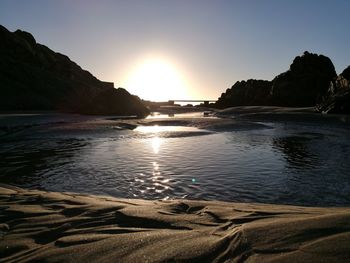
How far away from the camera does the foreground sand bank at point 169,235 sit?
283cm

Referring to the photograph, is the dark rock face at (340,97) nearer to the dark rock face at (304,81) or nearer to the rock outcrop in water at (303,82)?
the rock outcrop in water at (303,82)

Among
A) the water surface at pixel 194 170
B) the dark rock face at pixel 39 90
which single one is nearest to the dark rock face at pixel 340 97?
the water surface at pixel 194 170

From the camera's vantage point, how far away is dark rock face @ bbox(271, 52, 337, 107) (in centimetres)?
5028

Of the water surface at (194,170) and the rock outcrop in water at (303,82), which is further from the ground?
the rock outcrop in water at (303,82)

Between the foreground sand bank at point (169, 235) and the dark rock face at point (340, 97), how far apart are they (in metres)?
27.3

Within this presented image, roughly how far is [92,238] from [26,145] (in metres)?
12.6

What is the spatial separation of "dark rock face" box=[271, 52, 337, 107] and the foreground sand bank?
48516 mm

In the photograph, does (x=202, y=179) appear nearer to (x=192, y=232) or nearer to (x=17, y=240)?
(x=192, y=232)

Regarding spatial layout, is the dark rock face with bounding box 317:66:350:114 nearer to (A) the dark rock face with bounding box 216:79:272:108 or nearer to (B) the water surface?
(B) the water surface

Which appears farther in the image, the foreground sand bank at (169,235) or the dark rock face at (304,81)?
the dark rock face at (304,81)

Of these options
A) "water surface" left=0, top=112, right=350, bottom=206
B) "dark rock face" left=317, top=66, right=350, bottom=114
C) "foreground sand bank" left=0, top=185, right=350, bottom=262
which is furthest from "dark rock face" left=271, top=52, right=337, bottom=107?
"foreground sand bank" left=0, top=185, right=350, bottom=262

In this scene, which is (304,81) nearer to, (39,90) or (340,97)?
(340,97)

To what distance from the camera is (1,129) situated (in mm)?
21281

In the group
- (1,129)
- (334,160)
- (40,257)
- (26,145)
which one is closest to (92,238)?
(40,257)
